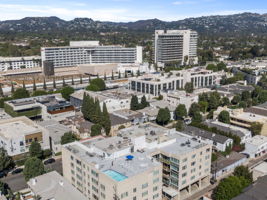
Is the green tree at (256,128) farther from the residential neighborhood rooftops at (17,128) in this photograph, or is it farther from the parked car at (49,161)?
the residential neighborhood rooftops at (17,128)

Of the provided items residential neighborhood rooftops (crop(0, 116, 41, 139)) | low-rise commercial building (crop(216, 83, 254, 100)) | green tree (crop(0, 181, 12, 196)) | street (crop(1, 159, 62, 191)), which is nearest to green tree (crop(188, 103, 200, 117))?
low-rise commercial building (crop(216, 83, 254, 100))

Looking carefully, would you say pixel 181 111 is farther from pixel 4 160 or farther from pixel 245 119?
pixel 4 160

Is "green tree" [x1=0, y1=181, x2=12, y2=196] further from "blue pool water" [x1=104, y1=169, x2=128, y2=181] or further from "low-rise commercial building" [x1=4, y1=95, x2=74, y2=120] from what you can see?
"low-rise commercial building" [x1=4, y1=95, x2=74, y2=120]

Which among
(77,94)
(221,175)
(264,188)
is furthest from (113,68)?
(264,188)

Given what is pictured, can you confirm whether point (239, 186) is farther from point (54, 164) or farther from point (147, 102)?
point (147, 102)

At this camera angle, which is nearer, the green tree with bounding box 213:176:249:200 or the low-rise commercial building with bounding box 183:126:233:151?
the green tree with bounding box 213:176:249:200

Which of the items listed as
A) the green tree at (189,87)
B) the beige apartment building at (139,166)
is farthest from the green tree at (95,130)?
the green tree at (189,87)
